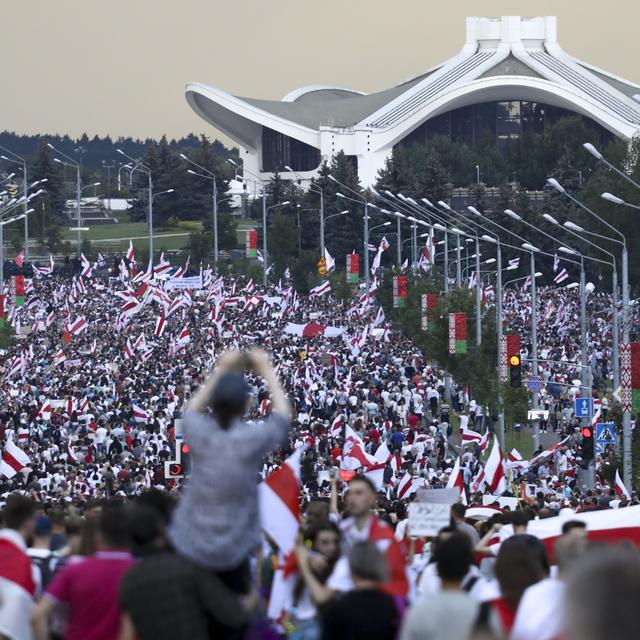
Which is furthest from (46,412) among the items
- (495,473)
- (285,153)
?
(285,153)

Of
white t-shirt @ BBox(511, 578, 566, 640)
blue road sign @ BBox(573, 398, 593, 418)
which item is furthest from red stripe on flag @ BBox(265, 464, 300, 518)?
blue road sign @ BBox(573, 398, 593, 418)

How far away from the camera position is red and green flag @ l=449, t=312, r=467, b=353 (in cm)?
4112

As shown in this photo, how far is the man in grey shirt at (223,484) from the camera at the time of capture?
6.01m

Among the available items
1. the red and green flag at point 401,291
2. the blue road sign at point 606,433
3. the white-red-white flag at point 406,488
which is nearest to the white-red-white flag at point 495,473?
the white-red-white flag at point 406,488

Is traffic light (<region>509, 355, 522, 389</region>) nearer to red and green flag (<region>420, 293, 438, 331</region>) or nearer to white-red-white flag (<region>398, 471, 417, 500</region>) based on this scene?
white-red-white flag (<region>398, 471, 417, 500</region>)

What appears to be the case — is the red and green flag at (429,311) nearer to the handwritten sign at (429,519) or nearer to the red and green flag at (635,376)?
the red and green flag at (635,376)

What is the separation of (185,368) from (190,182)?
70588 millimetres

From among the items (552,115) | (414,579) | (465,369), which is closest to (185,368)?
(465,369)

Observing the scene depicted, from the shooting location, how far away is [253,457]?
610 centimetres

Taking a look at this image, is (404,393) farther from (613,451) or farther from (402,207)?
(402,207)

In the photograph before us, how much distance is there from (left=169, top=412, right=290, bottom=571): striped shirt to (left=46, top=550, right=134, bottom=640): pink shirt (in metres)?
0.26

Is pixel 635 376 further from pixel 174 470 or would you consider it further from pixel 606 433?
pixel 174 470

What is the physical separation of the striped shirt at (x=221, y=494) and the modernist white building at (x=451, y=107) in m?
105

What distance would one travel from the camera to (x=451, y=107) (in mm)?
120062
